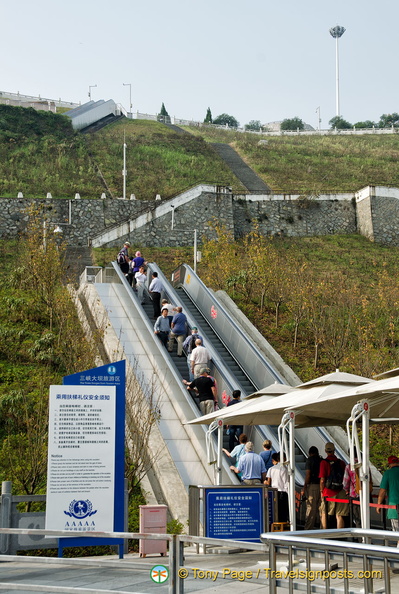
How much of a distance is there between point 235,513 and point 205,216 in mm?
36887

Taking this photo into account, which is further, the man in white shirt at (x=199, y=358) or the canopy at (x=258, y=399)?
the man in white shirt at (x=199, y=358)

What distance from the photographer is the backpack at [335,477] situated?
41.2 feet

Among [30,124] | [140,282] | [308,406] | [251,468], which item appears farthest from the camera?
[30,124]

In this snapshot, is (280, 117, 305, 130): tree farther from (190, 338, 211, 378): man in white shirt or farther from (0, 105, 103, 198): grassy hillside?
(190, 338, 211, 378): man in white shirt

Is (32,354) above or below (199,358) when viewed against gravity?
above

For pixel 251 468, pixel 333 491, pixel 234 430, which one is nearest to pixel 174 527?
pixel 251 468

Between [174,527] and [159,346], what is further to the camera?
[159,346]

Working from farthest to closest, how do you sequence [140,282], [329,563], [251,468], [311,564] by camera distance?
[140,282] < [251,468] < [311,564] < [329,563]

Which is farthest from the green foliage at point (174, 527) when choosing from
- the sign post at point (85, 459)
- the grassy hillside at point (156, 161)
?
the grassy hillside at point (156, 161)

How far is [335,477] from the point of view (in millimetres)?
12641

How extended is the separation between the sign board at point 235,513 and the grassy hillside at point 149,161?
40388mm

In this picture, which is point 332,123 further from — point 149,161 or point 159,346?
point 159,346

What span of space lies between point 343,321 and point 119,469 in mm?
16690

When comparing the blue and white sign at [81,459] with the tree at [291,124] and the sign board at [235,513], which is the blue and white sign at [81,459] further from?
the tree at [291,124]
